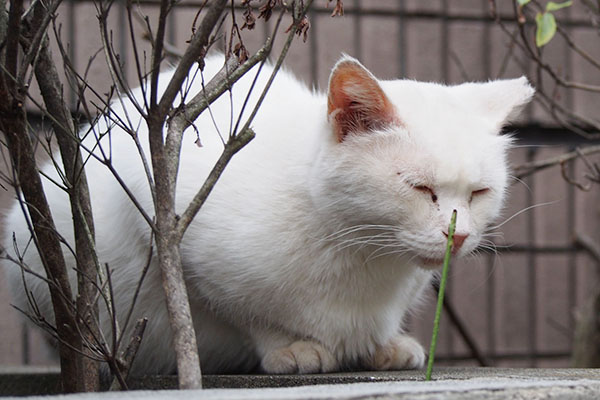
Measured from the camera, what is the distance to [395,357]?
2.26 m

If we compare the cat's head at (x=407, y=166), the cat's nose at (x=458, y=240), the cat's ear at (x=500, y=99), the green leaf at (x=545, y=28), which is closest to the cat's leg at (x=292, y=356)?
the cat's head at (x=407, y=166)

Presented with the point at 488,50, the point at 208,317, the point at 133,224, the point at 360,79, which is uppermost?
the point at 488,50

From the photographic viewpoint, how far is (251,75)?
244cm

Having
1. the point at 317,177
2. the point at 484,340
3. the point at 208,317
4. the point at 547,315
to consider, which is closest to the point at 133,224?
the point at 208,317

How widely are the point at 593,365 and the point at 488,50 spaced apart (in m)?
1.54

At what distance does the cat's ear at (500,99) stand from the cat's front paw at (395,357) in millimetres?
630

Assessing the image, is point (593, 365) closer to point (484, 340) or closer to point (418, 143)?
point (484, 340)

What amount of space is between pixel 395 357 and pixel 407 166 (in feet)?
1.97

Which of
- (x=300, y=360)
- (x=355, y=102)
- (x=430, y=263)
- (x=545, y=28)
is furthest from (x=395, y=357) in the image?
(x=545, y=28)

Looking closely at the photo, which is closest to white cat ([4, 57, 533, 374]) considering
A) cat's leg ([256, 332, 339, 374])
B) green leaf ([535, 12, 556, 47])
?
cat's leg ([256, 332, 339, 374])

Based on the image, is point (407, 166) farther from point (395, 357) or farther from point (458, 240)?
point (395, 357)

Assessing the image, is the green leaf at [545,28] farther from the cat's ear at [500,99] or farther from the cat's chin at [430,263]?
the cat's chin at [430,263]

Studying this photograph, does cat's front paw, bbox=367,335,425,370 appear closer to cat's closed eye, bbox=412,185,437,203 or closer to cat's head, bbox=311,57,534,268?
cat's head, bbox=311,57,534,268

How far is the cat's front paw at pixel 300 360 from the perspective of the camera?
2.10m
